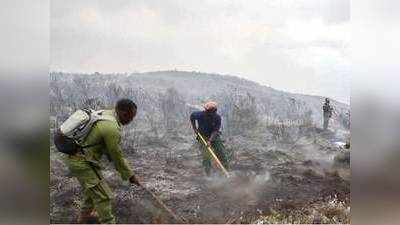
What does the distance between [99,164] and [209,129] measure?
596 mm

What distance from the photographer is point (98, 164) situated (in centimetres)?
345

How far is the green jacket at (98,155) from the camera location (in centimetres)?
344

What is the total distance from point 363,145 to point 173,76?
1.03 m

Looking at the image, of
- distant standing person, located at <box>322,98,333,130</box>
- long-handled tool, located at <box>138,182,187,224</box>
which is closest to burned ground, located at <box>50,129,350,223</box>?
long-handled tool, located at <box>138,182,187,224</box>

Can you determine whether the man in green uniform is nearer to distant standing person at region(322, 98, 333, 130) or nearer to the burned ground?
the burned ground

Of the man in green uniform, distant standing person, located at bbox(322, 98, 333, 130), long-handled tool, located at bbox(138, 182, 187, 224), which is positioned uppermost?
distant standing person, located at bbox(322, 98, 333, 130)

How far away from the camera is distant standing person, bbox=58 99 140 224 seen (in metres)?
3.44

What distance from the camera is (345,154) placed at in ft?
11.3

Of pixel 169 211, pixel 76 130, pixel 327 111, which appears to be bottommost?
pixel 169 211

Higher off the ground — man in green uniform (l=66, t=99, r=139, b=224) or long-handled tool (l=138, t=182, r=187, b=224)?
man in green uniform (l=66, t=99, r=139, b=224)

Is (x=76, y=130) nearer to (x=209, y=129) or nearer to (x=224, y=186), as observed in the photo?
(x=209, y=129)

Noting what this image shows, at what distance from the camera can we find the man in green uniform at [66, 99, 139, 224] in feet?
11.3

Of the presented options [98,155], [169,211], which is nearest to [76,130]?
[98,155]


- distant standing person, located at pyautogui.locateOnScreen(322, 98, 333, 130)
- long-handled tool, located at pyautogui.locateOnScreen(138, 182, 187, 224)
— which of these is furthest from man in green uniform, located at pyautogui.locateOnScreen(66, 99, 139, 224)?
distant standing person, located at pyautogui.locateOnScreen(322, 98, 333, 130)
